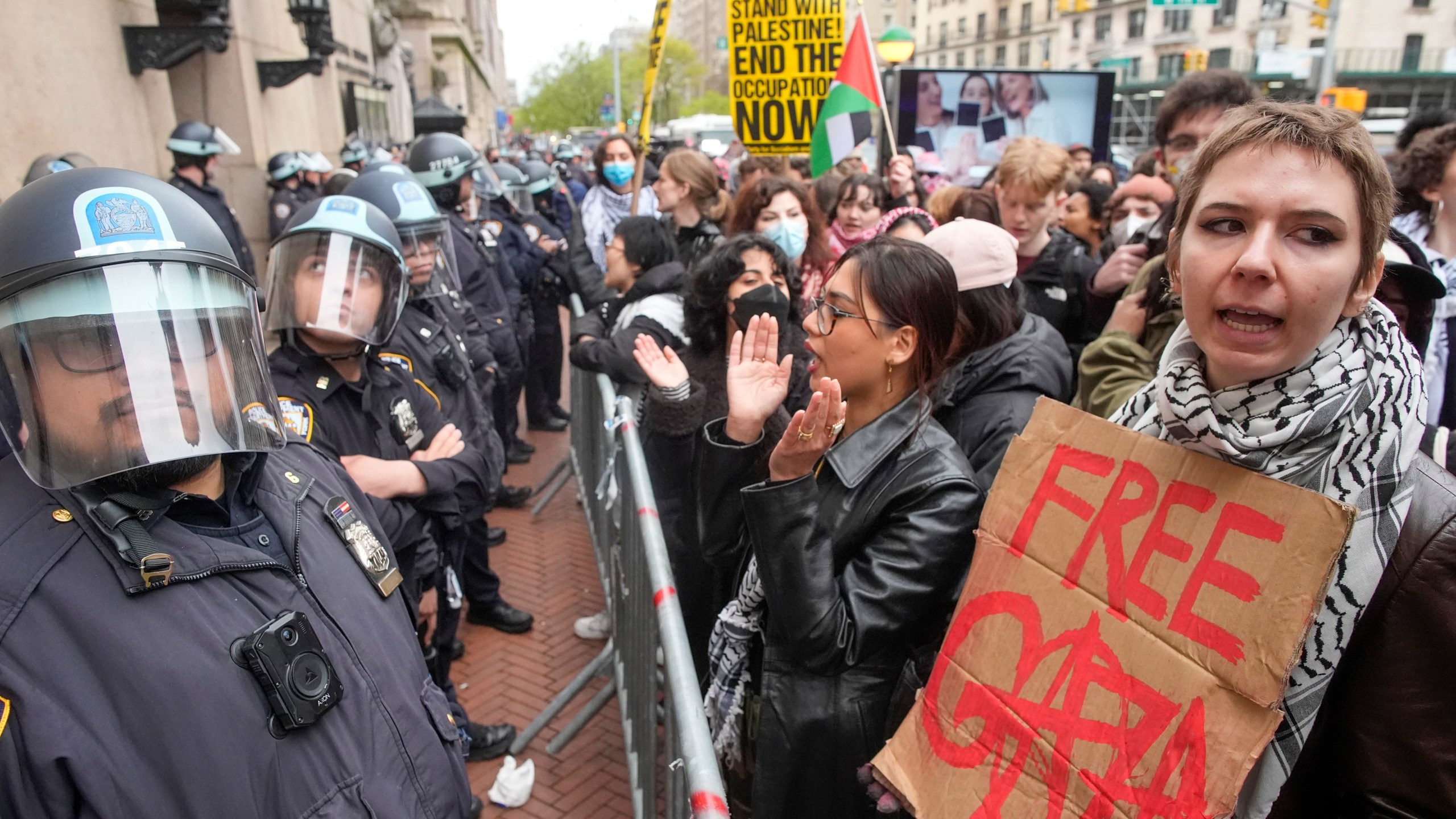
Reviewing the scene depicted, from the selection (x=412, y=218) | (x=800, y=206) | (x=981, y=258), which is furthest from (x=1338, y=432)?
(x=800, y=206)

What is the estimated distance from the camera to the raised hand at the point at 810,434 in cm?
169

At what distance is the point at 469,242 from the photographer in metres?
5.50

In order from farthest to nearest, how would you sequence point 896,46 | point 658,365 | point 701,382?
1. point 896,46
2. point 701,382
3. point 658,365

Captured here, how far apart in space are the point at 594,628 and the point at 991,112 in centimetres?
879

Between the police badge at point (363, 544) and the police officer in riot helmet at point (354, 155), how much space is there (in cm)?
1064

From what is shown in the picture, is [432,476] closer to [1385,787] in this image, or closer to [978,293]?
[978,293]

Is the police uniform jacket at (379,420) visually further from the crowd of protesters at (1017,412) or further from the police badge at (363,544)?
the police badge at (363,544)

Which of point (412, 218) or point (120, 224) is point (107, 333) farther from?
point (412, 218)

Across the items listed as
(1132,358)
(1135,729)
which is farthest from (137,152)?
(1135,729)

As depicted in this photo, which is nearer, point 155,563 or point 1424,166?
point 155,563

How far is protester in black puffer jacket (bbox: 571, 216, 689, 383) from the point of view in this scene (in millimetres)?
3527

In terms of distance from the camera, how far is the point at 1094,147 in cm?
1061

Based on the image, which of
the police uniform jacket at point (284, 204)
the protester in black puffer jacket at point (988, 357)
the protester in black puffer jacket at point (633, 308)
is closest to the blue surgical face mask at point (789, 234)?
the protester in black puffer jacket at point (633, 308)

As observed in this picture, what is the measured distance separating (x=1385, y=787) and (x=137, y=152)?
26.1ft
